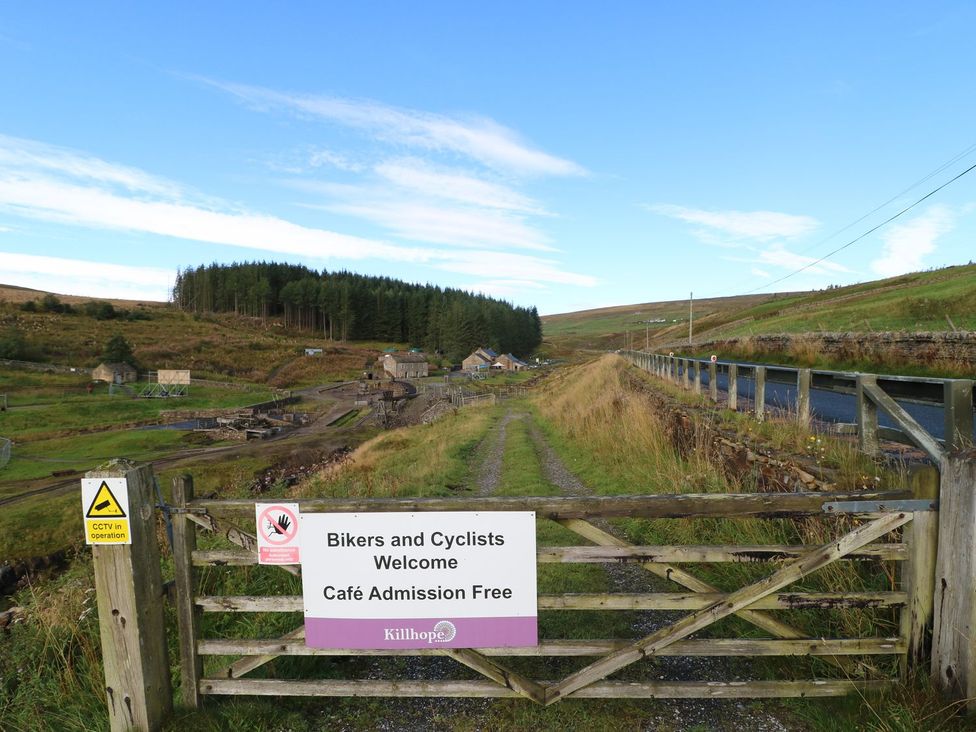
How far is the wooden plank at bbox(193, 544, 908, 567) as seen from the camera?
10.9 feet

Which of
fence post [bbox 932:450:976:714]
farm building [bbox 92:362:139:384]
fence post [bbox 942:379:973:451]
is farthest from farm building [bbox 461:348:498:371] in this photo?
fence post [bbox 932:450:976:714]

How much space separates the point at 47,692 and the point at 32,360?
91.2m

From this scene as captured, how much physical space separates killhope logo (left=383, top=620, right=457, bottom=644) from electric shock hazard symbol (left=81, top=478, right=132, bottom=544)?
1.77m

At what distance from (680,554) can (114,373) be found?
7857 centimetres

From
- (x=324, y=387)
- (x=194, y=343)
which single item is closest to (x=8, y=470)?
(x=324, y=387)

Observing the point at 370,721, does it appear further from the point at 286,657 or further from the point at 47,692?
the point at 47,692

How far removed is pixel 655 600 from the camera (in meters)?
3.39

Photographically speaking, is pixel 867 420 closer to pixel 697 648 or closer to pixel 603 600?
pixel 697 648

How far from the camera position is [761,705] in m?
3.64

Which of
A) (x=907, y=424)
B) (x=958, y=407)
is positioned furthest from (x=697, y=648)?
(x=958, y=407)

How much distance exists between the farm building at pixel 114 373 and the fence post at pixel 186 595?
2938 inches

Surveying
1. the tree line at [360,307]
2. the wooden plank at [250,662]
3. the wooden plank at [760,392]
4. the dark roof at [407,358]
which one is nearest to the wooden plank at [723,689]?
the wooden plank at [250,662]

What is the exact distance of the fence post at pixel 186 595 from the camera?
3.51 m

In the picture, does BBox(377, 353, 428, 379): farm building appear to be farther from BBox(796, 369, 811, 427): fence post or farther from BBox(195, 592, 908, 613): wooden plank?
BBox(195, 592, 908, 613): wooden plank
